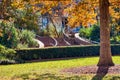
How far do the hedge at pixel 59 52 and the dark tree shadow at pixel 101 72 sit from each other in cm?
1081

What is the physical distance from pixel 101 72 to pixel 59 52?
1362 cm

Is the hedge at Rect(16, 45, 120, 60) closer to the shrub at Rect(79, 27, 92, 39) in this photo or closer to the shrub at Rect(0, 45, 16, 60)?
the shrub at Rect(0, 45, 16, 60)

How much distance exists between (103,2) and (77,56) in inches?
517

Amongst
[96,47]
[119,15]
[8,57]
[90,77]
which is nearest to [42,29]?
[96,47]

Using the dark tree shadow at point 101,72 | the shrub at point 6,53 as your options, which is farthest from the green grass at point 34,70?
the shrub at point 6,53

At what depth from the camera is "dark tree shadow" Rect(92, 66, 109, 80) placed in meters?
13.0

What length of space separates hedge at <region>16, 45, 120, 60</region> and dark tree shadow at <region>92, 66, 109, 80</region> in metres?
10.8

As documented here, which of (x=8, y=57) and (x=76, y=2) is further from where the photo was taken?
(x=8, y=57)

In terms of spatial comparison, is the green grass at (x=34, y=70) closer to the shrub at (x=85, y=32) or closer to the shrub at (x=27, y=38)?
the shrub at (x=27, y=38)

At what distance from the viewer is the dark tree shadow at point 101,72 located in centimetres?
1296

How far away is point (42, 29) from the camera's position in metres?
41.6

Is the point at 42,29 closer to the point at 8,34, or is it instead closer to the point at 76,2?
the point at 8,34

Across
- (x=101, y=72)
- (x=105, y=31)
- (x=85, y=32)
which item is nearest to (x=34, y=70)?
(x=101, y=72)

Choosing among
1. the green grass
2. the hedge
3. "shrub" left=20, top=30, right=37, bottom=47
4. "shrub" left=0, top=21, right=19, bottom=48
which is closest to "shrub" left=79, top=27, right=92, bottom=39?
"shrub" left=20, top=30, right=37, bottom=47
